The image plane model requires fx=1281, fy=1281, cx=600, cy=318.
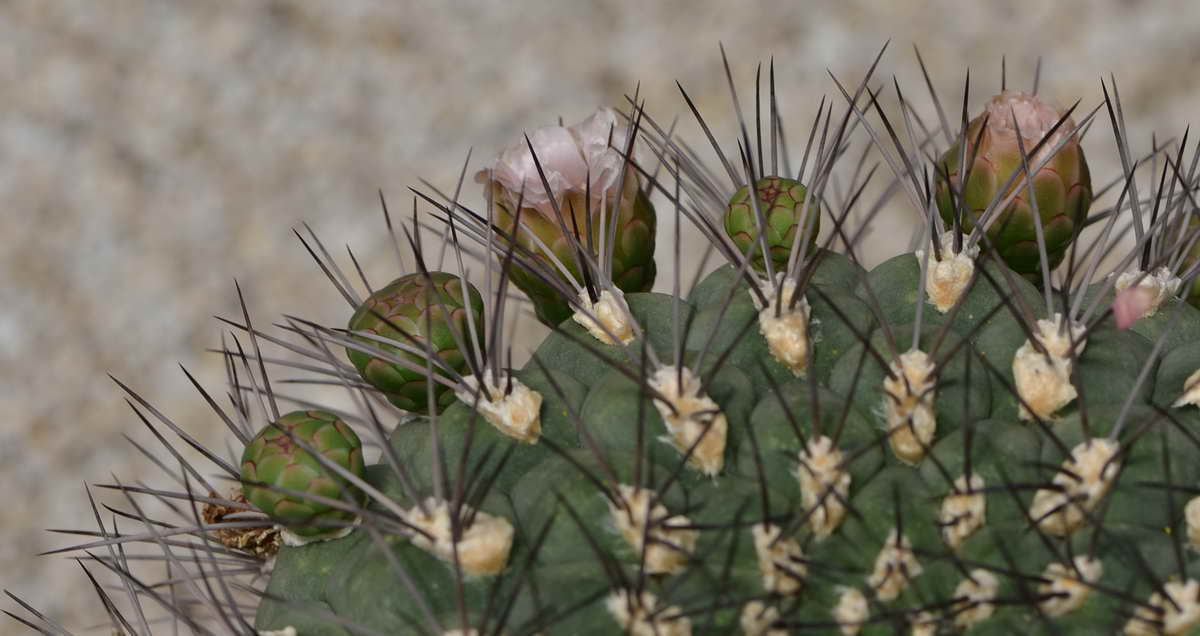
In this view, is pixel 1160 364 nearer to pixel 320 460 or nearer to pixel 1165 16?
pixel 320 460

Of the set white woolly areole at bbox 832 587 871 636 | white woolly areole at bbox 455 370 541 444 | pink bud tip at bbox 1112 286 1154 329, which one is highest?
pink bud tip at bbox 1112 286 1154 329

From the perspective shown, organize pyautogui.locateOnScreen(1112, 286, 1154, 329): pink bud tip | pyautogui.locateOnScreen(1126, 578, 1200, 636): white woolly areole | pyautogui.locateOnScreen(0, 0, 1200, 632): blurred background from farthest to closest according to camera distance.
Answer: pyautogui.locateOnScreen(0, 0, 1200, 632): blurred background, pyautogui.locateOnScreen(1112, 286, 1154, 329): pink bud tip, pyautogui.locateOnScreen(1126, 578, 1200, 636): white woolly areole

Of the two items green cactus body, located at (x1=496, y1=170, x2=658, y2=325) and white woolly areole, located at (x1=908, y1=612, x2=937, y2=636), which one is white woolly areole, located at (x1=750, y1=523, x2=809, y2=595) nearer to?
white woolly areole, located at (x1=908, y1=612, x2=937, y2=636)

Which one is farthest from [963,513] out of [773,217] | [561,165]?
[561,165]

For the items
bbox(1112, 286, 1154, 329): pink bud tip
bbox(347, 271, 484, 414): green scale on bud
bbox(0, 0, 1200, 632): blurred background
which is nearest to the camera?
bbox(1112, 286, 1154, 329): pink bud tip

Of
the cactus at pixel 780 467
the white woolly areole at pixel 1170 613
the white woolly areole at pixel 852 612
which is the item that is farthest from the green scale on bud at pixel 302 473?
the white woolly areole at pixel 1170 613

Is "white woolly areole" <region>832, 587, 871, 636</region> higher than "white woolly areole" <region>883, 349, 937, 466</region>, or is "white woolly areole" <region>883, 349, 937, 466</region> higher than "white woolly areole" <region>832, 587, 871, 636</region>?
"white woolly areole" <region>883, 349, 937, 466</region>

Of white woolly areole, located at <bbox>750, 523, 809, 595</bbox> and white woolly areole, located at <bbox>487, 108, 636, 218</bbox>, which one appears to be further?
white woolly areole, located at <bbox>487, 108, 636, 218</bbox>

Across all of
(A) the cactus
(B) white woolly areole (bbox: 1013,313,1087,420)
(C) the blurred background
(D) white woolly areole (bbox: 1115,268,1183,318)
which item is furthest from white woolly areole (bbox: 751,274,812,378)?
(C) the blurred background

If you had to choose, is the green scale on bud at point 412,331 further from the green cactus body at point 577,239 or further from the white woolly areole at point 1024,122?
the white woolly areole at point 1024,122
